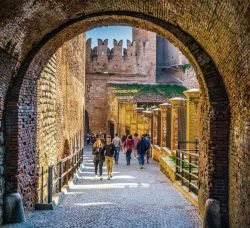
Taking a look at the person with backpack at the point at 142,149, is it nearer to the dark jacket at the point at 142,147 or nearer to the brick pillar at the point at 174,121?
the dark jacket at the point at 142,147

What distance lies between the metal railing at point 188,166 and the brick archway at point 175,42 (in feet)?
6.87

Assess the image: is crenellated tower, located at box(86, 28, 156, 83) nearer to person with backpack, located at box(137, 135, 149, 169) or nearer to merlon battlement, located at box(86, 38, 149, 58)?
merlon battlement, located at box(86, 38, 149, 58)

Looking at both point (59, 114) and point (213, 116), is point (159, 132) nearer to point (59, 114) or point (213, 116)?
point (59, 114)

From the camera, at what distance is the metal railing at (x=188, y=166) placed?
1177cm

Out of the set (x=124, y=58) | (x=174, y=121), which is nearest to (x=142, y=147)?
(x=174, y=121)

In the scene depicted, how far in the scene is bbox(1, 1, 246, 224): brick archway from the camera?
863cm

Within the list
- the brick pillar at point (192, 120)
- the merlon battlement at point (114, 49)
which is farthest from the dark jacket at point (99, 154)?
the merlon battlement at point (114, 49)

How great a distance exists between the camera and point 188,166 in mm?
13922

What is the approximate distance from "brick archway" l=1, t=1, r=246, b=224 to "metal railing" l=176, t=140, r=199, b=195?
2.09 metres

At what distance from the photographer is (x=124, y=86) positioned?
44062 mm

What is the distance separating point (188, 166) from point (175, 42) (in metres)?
5.12

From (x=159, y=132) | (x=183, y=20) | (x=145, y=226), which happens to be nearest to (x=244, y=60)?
(x=183, y=20)

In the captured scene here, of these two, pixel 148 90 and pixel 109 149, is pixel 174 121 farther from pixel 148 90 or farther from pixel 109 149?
pixel 148 90

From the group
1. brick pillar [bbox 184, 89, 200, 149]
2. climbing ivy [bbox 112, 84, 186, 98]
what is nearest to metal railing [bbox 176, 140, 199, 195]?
brick pillar [bbox 184, 89, 200, 149]
